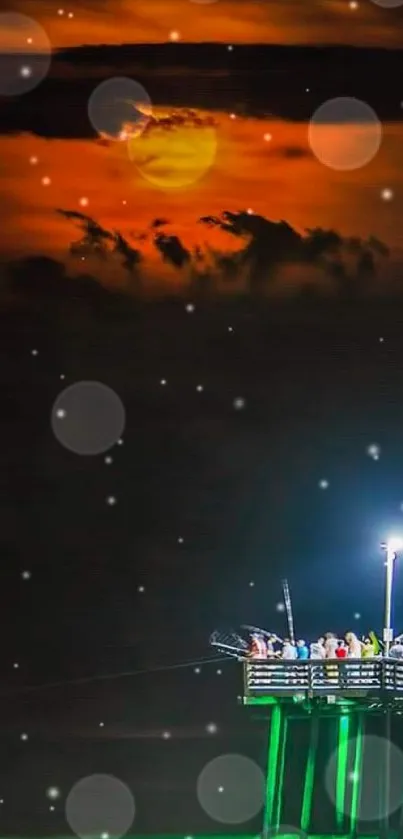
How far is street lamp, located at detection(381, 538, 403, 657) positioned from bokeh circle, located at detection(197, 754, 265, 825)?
72cm

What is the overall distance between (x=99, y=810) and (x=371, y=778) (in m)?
1.01

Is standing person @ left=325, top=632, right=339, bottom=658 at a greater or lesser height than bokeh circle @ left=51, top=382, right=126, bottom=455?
lesser

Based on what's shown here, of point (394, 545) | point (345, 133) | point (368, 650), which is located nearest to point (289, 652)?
point (368, 650)

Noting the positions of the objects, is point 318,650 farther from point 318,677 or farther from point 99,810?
point 99,810

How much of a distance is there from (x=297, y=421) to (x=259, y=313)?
44cm

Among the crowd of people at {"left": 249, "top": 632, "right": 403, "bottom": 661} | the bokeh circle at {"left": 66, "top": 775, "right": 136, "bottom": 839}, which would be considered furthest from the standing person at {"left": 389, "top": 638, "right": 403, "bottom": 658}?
the bokeh circle at {"left": 66, "top": 775, "right": 136, "bottom": 839}

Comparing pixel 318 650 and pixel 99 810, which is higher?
pixel 318 650

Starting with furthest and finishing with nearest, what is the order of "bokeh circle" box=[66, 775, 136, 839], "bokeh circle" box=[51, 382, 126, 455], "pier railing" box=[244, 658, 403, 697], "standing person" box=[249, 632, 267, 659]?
"bokeh circle" box=[51, 382, 126, 455], "bokeh circle" box=[66, 775, 136, 839], "standing person" box=[249, 632, 267, 659], "pier railing" box=[244, 658, 403, 697]

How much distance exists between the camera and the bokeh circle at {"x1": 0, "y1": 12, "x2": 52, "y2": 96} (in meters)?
5.27

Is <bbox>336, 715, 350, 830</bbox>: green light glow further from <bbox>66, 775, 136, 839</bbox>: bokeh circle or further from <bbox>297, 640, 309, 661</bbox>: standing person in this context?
<bbox>66, 775, 136, 839</bbox>: bokeh circle

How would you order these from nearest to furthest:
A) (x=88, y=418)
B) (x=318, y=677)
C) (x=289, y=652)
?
(x=318, y=677), (x=289, y=652), (x=88, y=418)

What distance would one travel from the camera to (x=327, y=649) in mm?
4719

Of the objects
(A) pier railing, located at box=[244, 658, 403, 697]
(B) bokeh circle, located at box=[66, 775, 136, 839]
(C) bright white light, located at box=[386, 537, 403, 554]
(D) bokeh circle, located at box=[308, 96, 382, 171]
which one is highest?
(D) bokeh circle, located at box=[308, 96, 382, 171]

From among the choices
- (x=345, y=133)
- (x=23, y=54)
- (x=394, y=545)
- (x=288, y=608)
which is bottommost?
(x=288, y=608)
